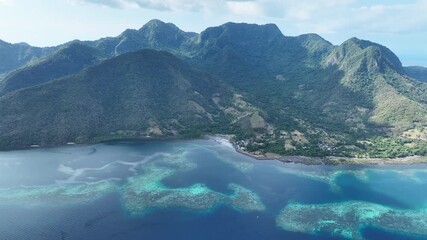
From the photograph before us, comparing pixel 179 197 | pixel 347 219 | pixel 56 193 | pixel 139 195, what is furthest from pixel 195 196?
pixel 347 219

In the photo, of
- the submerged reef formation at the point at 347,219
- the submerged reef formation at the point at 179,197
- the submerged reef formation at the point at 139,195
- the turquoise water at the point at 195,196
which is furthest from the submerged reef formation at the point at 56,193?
the submerged reef formation at the point at 347,219

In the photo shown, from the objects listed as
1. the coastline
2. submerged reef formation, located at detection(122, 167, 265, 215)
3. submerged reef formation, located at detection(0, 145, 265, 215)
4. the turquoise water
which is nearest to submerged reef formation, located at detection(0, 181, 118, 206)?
submerged reef formation, located at detection(0, 145, 265, 215)

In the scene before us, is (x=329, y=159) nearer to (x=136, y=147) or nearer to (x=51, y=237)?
(x=136, y=147)

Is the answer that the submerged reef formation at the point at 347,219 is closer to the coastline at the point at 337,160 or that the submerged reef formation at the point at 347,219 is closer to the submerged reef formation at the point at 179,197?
the submerged reef formation at the point at 179,197

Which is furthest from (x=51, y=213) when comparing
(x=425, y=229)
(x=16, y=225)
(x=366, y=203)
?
(x=425, y=229)

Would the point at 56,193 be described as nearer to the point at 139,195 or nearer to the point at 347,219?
the point at 139,195

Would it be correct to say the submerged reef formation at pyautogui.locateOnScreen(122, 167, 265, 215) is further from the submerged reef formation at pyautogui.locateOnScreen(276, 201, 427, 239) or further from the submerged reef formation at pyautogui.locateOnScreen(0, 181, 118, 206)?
the submerged reef formation at pyautogui.locateOnScreen(276, 201, 427, 239)
